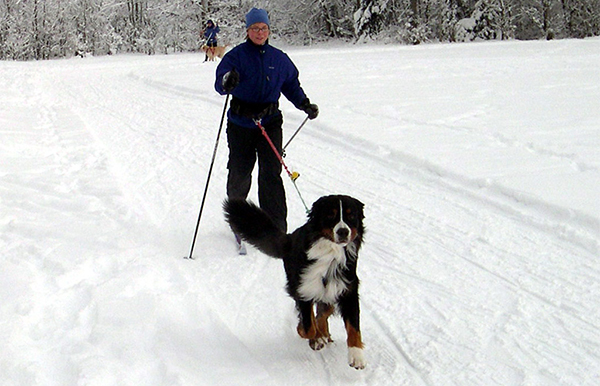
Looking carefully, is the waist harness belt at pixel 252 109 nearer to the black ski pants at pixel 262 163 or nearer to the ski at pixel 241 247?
the black ski pants at pixel 262 163

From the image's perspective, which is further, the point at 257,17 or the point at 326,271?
the point at 257,17

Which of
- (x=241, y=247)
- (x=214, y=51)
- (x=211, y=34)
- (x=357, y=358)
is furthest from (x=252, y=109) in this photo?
(x=214, y=51)

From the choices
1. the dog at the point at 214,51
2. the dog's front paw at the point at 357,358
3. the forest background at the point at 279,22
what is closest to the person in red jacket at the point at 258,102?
the dog's front paw at the point at 357,358

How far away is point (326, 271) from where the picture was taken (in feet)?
10.6

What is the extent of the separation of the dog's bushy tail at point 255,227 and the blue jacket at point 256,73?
122 centimetres

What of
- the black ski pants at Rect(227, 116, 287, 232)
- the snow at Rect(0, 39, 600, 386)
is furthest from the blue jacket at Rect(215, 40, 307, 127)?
the snow at Rect(0, 39, 600, 386)

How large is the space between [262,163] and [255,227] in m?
1.44

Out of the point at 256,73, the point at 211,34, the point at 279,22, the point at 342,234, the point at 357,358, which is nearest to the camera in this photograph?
the point at 342,234

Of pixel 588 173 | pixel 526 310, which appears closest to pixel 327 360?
pixel 526 310

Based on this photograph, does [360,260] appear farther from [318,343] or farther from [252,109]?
[252,109]

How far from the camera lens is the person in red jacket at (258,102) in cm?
483

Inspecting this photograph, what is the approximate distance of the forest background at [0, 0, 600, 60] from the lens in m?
27.9

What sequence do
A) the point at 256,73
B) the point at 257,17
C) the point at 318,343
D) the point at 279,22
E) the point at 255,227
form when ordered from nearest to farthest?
the point at 318,343 < the point at 255,227 < the point at 257,17 < the point at 256,73 < the point at 279,22

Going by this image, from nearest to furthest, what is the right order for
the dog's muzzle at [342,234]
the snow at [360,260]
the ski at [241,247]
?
the dog's muzzle at [342,234] < the snow at [360,260] < the ski at [241,247]
